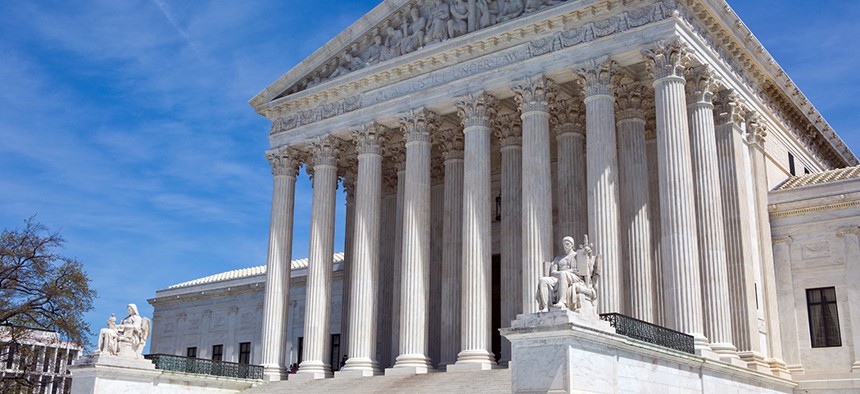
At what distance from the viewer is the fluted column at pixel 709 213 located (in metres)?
30.1

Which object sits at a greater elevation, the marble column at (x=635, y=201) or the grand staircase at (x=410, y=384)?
the marble column at (x=635, y=201)

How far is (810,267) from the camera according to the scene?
117ft

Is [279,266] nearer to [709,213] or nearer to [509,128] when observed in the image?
[509,128]

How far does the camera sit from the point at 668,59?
3173cm

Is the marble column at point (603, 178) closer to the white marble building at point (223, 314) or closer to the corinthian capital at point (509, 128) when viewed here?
the corinthian capital at point (509, 128)

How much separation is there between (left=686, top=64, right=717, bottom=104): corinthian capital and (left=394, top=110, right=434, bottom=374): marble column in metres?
11.0

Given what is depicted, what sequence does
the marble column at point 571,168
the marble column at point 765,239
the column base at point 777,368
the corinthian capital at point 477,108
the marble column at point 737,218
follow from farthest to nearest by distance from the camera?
the marble column at point 571,168
the corinthian capital at point 477,108
the marble column at point 765,239
the column base at point 777,368
the marble column at point 737,218

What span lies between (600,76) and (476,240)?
7793 mm

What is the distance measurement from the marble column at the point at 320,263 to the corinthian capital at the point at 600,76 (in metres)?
13.6

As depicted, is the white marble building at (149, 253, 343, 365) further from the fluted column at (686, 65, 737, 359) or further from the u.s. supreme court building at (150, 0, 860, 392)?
the fluted column at (686, 65, 737, 359)

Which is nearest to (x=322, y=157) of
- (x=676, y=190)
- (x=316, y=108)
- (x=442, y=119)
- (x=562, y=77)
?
(x=316, y=108)

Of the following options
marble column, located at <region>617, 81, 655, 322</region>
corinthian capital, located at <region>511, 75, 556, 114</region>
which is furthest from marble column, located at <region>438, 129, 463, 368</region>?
marble column, located at <region>617, 81, 655, 322</region>

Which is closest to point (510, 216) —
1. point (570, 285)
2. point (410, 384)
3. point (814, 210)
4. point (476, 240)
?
point (476, 240)

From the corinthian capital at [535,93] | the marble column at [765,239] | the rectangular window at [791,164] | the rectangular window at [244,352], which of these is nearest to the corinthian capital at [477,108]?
the corinthian capital at [535,93]
